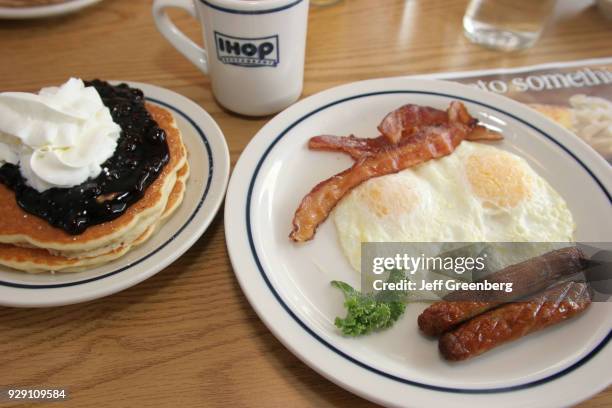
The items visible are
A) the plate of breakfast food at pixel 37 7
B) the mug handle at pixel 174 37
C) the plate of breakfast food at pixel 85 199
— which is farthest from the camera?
the plate of breakfast food at pixel 37 7

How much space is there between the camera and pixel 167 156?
4.47ft

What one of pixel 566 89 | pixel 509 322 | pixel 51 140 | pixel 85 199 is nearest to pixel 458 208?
pixel 509 322

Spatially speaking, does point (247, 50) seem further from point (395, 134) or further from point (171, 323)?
point (171, 323)

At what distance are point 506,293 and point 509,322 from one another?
9 centimetres

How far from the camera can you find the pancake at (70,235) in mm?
1175

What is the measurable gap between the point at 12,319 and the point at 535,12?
250 cm

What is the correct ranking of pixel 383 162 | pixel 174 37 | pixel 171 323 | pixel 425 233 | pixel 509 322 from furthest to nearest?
pixel 174 37
pixel 383 162
pixel 425 233
pixel 171 323
pixel 509 322

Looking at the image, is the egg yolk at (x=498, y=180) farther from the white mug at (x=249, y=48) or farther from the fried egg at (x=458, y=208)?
the white mug at (x=249, y=48)

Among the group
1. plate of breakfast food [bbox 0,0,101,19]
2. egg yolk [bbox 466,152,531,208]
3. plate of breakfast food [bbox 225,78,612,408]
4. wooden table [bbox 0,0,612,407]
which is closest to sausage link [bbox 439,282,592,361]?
plate of breakfast food [bbox 225,78,612,408]

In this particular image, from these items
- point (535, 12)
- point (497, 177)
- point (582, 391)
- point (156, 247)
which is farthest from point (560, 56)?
point (156, 247)

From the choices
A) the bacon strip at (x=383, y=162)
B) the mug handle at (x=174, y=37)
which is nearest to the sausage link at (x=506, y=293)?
the bacon strip at (x=383, y=162)

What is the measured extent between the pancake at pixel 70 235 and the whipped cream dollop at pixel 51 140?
9 centimetres

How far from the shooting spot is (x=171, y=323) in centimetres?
122

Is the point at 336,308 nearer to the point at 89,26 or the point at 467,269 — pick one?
the point at 467,269
